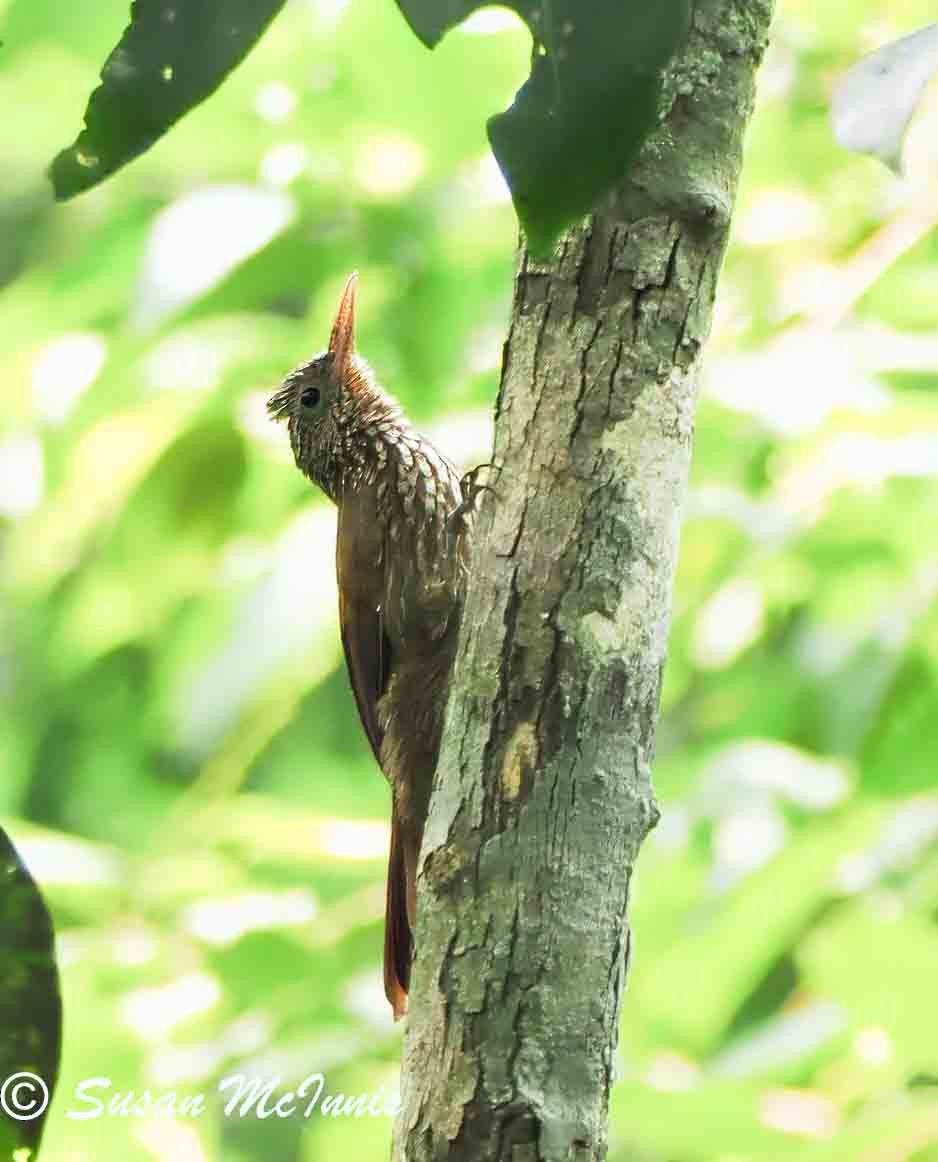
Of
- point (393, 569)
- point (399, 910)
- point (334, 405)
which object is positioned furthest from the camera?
point (334, 405)

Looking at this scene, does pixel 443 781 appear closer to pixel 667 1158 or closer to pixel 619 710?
pixel 619 710

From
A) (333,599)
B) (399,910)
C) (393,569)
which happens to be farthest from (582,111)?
(333,599)

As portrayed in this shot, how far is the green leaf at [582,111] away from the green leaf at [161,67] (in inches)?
3.7

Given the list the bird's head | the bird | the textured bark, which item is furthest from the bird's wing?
Answer: the textured bark

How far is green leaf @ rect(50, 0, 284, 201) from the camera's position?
87cm

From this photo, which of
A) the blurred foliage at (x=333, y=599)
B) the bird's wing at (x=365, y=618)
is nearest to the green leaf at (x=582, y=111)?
the bird's wing at (x=365, y=618)

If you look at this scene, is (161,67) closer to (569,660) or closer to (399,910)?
(569,660)

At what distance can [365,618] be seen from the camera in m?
2.96

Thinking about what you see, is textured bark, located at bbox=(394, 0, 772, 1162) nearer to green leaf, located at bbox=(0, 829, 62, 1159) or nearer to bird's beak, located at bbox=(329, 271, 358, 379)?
green leaf, located at bbox=(0, 829, 62, 1159)

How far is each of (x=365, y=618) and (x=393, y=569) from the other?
0.10 meters

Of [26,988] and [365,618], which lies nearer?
[26,988]

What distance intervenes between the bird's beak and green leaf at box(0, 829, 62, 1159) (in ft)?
7.30

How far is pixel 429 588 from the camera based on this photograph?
293 centimetres

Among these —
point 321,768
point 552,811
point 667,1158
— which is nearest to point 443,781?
point 552,811
